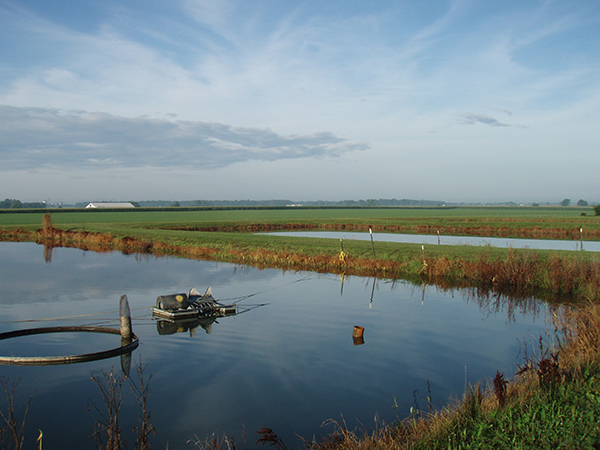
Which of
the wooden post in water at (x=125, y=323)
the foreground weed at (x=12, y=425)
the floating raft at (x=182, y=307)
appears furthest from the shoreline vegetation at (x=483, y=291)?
the floating raft at (x=182, y=307)

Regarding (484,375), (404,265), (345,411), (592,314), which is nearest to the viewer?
(345,411)

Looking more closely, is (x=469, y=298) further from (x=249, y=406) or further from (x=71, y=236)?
(x=71, y=236)

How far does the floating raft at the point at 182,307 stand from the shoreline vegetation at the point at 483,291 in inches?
369

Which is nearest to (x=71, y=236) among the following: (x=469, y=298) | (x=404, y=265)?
(x=404, y=265)

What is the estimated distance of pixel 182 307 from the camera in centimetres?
1783

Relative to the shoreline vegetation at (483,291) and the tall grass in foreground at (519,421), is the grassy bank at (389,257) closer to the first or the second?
the shoreline vegetation at (483,291)

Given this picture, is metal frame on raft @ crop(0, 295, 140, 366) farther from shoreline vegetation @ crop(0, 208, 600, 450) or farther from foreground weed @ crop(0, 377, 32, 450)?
shoreline vegetation @ crop(0, 208, 600, 450)

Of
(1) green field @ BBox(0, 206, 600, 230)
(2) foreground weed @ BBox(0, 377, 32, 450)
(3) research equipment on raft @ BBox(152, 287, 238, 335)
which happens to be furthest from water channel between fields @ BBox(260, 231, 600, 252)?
(2) foreground weed @ BBox(0, 377, 32, 450)

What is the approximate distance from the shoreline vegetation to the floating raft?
9.37m

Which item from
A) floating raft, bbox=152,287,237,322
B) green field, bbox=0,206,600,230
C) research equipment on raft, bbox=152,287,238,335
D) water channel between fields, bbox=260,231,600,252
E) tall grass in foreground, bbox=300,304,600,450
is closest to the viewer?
tall grass in foreground, bbox=300,304,600,450

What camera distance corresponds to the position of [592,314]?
10.9 m

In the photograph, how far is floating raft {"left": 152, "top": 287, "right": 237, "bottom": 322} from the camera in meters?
17.6

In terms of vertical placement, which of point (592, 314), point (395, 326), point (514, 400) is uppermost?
point (592, 314)

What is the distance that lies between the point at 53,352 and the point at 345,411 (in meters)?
9.45
